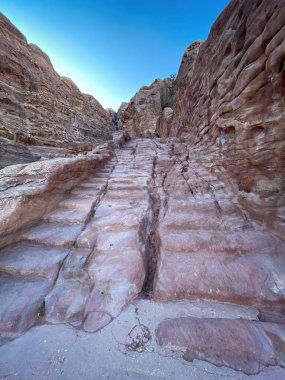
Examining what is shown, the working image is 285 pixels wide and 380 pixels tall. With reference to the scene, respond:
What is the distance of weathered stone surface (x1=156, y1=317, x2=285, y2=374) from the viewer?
4.03 ft

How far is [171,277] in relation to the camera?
6.23 feet

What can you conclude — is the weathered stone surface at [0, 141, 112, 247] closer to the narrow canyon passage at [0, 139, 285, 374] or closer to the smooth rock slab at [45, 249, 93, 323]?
the narrow canyon passage at [0, 139, 285, 374]

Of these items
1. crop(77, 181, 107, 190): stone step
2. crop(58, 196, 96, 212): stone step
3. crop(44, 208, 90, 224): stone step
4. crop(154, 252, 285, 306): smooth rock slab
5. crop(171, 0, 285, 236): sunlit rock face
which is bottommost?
crop(154, 252, 285, 306): smooth rock slab

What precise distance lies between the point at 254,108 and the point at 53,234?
387 cm

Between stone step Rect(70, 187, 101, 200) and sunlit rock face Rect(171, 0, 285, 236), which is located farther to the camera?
stone step Rect(70, 187, 101, 200)

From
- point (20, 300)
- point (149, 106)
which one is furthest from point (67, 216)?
point (149, 106)

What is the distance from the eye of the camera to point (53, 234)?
2410mm

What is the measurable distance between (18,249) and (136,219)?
1814mm

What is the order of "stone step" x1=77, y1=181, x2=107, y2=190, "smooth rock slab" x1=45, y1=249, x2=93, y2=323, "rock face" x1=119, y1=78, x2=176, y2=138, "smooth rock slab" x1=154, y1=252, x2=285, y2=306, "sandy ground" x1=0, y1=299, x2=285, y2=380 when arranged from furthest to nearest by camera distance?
"rock face" x1=119, y1=78, x2=176, y2=138 → "stone step" x1=77, y1=181, x2=107, y2=190 → "smooth rock slab" x1=154, y1=252, x2=285, y2=306 → "smooth rock slab" x1=45, y1=249, x2=93, y2=323 → "sandy ground" x1=0, y1=299, x2=285, y2=380

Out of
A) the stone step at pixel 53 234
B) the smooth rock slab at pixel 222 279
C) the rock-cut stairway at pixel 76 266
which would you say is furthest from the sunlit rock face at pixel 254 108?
the stone step at pixel 53 234

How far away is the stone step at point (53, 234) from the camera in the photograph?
228cm

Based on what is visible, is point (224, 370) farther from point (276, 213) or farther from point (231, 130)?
point (231, 130)

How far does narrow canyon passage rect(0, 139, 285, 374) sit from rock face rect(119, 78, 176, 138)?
49.2 feet

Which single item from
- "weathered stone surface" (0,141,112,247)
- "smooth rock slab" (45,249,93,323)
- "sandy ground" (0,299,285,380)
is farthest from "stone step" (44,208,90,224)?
"sandy ground" (0,299,285,380)
